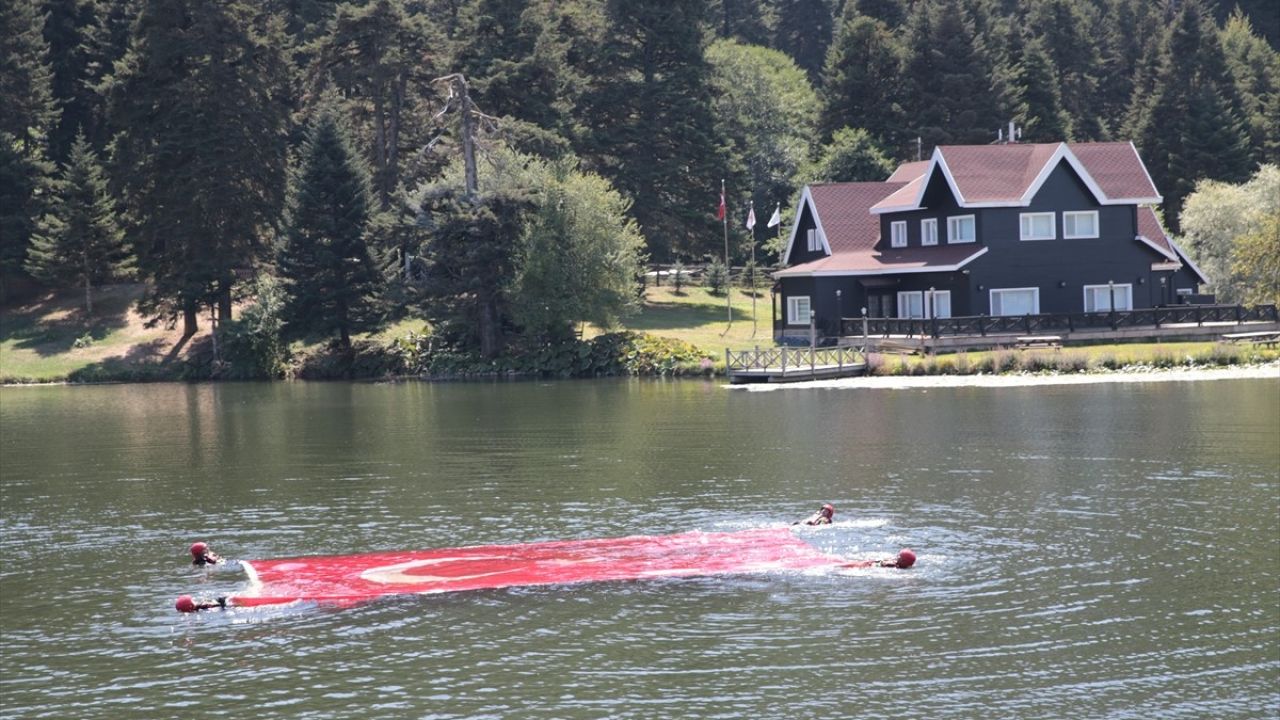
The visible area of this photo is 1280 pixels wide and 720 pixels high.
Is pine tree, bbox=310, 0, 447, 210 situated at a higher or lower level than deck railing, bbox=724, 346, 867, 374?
higher

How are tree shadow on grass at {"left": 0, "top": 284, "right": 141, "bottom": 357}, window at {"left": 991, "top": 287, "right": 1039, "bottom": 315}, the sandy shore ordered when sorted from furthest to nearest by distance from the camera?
tree shadow on grass at {"left": 0, "top": 284, "right": 141, "bottom": 357} < window at {"left": 991, "top": 287, "right": 1039, "bottom": 315} < the sandy shore

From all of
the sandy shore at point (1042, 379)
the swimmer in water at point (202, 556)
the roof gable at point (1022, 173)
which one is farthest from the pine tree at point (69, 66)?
the swimmer in water at point (202, 556)

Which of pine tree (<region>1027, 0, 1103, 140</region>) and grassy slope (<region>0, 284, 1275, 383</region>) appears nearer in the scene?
grassy slope (<region>0, 284, 1275, 383</region>)

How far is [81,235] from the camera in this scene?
83938 millimetres

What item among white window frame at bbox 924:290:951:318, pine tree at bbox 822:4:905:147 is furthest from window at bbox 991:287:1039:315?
pine tree at bbox 822:4:905:147

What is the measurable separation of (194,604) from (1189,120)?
90.5 meters

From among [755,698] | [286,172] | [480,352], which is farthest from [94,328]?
[755,698]

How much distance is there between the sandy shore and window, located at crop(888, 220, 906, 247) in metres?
15.7

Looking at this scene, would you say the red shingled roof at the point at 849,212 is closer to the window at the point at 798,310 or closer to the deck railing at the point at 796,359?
the window at the point at 798,310

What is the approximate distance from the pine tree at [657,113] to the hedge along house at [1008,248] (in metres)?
16.6

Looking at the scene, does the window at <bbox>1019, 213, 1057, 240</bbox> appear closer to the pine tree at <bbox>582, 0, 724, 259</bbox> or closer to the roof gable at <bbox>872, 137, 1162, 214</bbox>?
the roof gable at <bbox>872, 137, 1162, 214</bbox>

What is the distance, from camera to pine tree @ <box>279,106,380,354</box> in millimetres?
76875

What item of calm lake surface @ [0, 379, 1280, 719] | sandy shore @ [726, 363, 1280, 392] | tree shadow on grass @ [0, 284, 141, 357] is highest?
tree shadow on grass @ [0, 284, 141, 357]

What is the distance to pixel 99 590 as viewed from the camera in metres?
25.0
